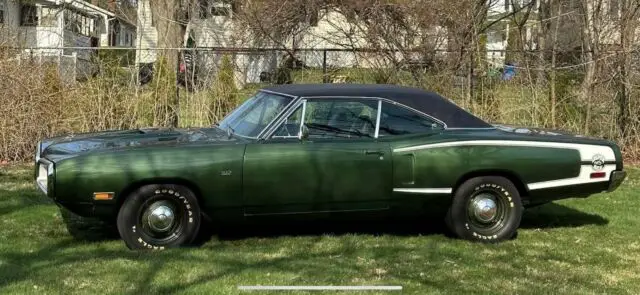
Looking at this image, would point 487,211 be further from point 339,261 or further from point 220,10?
point 220,10

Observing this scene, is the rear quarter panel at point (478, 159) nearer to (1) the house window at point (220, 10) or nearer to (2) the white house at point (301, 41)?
(2) the white house at point (301, 41)

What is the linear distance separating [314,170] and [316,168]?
0.08 ft

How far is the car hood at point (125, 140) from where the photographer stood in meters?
5.94

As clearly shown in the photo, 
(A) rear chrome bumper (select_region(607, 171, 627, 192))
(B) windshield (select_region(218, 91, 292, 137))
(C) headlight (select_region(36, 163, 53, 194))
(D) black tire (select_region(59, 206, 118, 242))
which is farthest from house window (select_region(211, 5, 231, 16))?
(A) rear chrome bumper (select_region(607, 171, 627, 192))

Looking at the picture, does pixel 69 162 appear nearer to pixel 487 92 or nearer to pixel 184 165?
pixel 184 165

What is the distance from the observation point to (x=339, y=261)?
5.54 m

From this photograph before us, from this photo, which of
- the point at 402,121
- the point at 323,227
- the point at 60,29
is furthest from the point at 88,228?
the point at 60,29

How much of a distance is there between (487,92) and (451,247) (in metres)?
6.74

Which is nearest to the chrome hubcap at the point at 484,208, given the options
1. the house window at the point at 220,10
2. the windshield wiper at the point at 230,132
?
the windshield wiper at the point at 230,132

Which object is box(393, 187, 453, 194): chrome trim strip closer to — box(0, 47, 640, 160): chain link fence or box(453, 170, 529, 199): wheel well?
box(453, 170, 529, 199): wheel well

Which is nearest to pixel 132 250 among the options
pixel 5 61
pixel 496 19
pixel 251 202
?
pixel 251 202

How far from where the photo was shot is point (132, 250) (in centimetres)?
570

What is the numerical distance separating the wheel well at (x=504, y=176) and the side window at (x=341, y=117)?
901 mm

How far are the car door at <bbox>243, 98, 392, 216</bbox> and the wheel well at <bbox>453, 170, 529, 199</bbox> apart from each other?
0.69 meters
